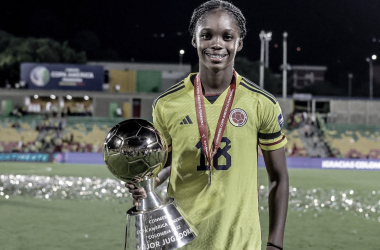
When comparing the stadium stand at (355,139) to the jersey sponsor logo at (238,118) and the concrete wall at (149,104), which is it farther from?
the jersey sponsor logo at (238,118)

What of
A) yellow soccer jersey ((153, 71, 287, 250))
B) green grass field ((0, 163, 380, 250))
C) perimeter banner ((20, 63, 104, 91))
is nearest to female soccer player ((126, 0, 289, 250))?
yellow soccer jersey ((153, 71, 287, 250))

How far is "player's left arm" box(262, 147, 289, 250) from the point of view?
278 centimetres

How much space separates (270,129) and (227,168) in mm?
304

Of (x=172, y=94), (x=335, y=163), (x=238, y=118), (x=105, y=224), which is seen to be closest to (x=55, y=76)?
(x=335, y=163)

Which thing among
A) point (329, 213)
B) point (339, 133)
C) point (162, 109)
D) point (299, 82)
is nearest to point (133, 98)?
point (339, 133)

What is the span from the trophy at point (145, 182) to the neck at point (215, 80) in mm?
729

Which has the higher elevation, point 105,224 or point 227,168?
point 227,168

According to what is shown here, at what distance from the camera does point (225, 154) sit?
2.76m

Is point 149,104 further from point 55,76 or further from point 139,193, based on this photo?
point 139,193

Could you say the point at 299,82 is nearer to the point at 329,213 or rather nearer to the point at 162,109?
the point at 329,213

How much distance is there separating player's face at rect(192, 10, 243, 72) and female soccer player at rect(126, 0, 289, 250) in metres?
0.01

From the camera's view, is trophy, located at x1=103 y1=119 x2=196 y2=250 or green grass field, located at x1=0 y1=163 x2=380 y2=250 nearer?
trophy, located at x1=103 y1=119 x2=196 y2=250

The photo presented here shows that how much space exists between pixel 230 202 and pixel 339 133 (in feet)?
124

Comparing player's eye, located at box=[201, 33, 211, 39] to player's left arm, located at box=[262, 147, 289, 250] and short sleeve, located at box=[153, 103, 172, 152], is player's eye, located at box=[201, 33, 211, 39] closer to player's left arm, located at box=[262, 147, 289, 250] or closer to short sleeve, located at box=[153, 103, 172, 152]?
short sleeve, located at box=[153, 103, 172, 152]
